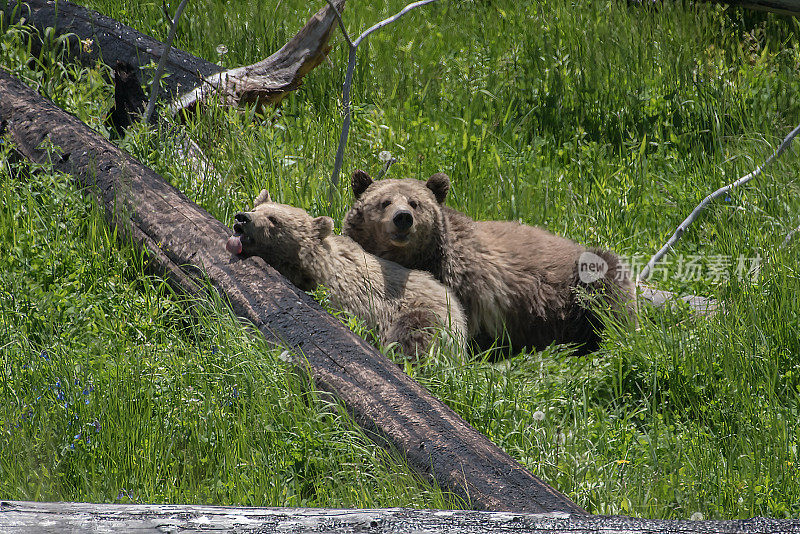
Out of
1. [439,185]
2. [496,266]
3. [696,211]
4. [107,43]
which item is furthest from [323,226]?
[107,43]

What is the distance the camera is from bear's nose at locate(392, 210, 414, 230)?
523cm

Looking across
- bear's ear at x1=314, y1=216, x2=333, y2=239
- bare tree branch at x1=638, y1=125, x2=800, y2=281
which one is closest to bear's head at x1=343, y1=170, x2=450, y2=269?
bear's ear at x1=314, y1=216, x2=333, y2=239

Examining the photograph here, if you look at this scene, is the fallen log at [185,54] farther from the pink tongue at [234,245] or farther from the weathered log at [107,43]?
the pink tongue at [234,245]

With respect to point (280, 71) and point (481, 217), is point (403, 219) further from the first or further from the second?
point (280, 71)

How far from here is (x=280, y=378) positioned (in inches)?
155

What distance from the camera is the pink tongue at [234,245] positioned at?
466 centimetres

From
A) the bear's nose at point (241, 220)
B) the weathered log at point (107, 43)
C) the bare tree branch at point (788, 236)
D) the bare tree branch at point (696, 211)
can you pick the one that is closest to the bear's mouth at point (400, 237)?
the bear's nose at point (241, 220)

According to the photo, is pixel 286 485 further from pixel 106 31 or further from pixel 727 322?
pixel 106 31

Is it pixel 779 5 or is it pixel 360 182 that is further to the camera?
pixel 779 5

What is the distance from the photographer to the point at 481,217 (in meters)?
6.57

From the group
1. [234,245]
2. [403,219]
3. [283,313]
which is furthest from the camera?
[403,219]

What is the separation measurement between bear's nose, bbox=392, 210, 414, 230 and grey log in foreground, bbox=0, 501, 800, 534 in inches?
118

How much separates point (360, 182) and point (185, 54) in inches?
102

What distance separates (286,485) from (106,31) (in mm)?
5175
